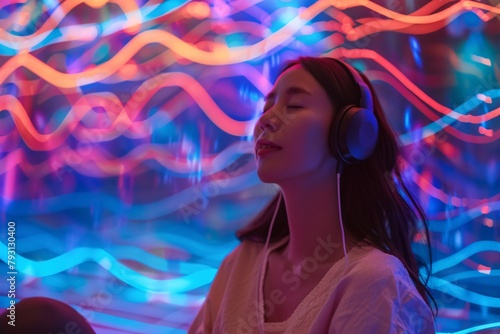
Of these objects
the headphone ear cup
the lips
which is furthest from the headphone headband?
the lips

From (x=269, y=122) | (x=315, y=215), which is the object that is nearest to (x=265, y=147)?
(x=269, y=122)

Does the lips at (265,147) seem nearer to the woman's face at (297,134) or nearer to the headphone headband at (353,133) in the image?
the woman's face at (297,134)

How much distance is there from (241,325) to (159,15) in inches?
41.9

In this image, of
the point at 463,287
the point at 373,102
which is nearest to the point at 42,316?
the point at 373,102

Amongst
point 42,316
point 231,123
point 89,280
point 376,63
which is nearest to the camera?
point 42,316

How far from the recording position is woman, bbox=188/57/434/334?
32.9 inches

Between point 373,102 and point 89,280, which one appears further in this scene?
point 89,280

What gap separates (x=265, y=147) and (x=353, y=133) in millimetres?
159

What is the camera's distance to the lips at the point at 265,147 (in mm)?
874

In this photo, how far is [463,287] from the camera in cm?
126

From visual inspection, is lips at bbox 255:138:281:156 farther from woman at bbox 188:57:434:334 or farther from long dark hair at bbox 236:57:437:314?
long dark hair at bbox 236:57:437:314

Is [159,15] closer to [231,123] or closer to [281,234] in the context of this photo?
[231,123]

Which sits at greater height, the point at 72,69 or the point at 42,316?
the point at 72,69

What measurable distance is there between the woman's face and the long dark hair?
0.03 meters
